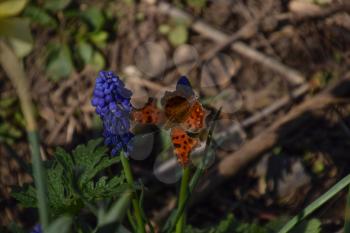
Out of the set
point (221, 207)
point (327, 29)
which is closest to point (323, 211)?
point (221, 207)

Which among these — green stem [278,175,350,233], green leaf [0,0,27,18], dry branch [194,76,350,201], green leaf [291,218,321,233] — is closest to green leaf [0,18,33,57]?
green leaf [0,0,27,18]

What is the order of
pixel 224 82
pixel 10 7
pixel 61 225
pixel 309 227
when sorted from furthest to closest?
pixel 224 82, pixel 309 227, pixel 10 7, pixel 61 225

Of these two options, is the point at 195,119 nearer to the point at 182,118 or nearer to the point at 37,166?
the point at 182,118

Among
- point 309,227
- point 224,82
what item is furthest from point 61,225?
point 224,82

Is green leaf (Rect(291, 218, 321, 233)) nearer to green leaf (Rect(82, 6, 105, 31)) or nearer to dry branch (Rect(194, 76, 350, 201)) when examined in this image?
dry branch (Rect(194, 76, 350, 201))

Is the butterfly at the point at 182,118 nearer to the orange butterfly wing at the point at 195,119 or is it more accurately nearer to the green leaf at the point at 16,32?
the orange butterfly wing at the point at 195,119

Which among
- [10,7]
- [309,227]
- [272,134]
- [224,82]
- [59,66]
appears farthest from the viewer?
[59,66]
